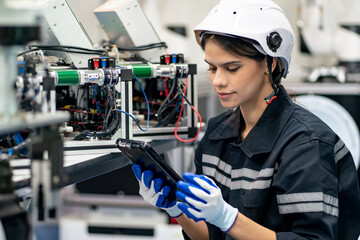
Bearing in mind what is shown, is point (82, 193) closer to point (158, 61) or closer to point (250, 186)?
point (158, 61)

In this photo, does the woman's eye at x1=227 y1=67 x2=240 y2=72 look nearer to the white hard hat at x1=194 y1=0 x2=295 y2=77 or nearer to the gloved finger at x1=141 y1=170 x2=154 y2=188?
the white hard hat at x1=194 y1=0 x2=295 y2=77

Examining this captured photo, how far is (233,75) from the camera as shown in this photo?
191 cm

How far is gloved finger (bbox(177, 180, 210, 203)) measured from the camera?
1724mm

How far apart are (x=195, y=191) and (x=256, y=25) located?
559 millimetres

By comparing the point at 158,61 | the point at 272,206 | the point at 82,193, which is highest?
the point at 158,61

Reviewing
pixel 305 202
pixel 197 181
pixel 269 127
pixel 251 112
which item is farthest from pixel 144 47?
pixel 305 202

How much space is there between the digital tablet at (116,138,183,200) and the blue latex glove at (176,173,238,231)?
8 cm

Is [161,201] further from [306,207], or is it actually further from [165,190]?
[306,207]

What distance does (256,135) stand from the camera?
6.49ft

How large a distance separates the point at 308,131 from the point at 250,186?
0.25m

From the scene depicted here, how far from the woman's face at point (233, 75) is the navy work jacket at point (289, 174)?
11cm

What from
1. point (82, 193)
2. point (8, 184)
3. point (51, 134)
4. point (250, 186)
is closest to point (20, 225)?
point (8, 184)

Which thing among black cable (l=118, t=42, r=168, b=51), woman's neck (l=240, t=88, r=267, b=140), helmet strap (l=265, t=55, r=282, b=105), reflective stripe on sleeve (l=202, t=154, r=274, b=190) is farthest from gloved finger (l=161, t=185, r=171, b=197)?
black cable (l=118, t=42, r=168, b=51)

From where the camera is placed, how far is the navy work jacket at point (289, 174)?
70.2 inches
